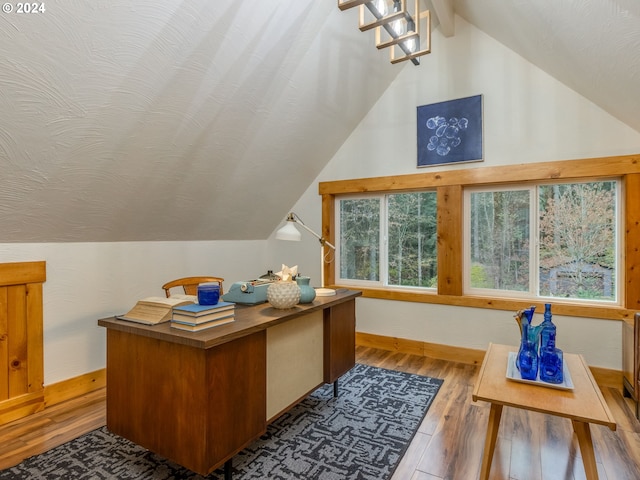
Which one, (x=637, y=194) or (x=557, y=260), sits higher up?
(x=637, y=194)

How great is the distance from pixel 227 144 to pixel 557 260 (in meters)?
2.95

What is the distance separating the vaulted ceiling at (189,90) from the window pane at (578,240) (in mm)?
636

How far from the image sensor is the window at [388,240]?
11.6 feet

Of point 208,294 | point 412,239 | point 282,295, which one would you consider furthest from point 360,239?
point 208,294

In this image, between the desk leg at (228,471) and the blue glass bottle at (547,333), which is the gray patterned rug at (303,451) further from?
the blue glass bottle at (547,333)

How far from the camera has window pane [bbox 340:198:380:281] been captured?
150 inches

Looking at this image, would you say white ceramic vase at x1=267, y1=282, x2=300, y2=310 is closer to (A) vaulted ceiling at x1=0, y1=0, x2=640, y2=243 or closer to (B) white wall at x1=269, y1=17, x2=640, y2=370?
(A) vaulted ceiling at x1=0, y1=0, x2=640, y2=243

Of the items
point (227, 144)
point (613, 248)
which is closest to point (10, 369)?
point (227, 144)

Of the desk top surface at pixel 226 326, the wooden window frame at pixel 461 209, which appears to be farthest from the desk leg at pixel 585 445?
the wooden window frame at pixel 461 209

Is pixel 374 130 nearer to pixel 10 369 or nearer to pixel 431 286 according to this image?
pixel 431 286

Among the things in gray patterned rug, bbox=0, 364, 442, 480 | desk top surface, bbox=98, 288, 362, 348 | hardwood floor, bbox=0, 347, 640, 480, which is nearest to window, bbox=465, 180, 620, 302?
hardwood floor, bbox=0, 347, 640, 480

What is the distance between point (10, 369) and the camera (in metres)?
2.23

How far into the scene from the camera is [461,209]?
128 inches

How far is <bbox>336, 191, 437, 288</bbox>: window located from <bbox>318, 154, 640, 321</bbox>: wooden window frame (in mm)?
127
